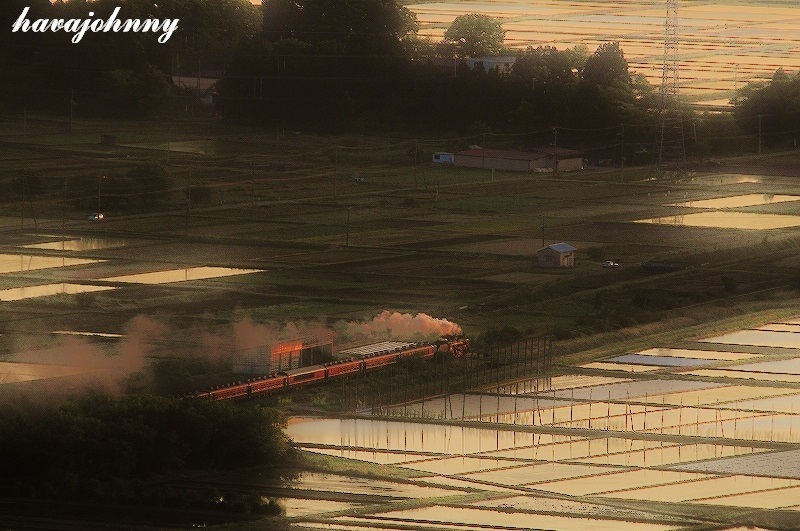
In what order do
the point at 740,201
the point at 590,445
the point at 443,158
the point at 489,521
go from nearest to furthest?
the point at 489,521, the point at 590,445, the point at 740,201, the point at 443,158

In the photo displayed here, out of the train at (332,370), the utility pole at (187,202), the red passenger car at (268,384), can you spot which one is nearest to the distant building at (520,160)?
the utility pole at (187,202)

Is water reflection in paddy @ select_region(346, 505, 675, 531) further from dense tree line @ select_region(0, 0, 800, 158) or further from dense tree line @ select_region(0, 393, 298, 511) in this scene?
dense tree line @ select_region(0, 0, 800, 158)

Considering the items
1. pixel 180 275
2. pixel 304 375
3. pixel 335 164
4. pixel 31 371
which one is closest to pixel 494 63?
pixel 335 164

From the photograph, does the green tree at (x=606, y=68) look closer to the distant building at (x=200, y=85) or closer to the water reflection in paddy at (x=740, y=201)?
the water reflection in paddy at (x=740, y=201)

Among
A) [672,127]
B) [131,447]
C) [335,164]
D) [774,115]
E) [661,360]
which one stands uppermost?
[774,115]

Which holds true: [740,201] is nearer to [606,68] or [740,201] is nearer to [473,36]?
[606,68]

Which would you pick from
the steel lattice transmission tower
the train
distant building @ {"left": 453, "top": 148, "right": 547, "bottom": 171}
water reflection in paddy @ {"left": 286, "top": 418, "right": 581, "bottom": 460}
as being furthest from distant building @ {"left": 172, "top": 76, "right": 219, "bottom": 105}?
water reflection in paddy @ {"left": 286, "top": 418, "right": 581, "bottom": 460}

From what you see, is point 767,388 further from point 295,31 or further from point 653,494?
point 295,31

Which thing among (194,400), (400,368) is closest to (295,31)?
(400,368)
